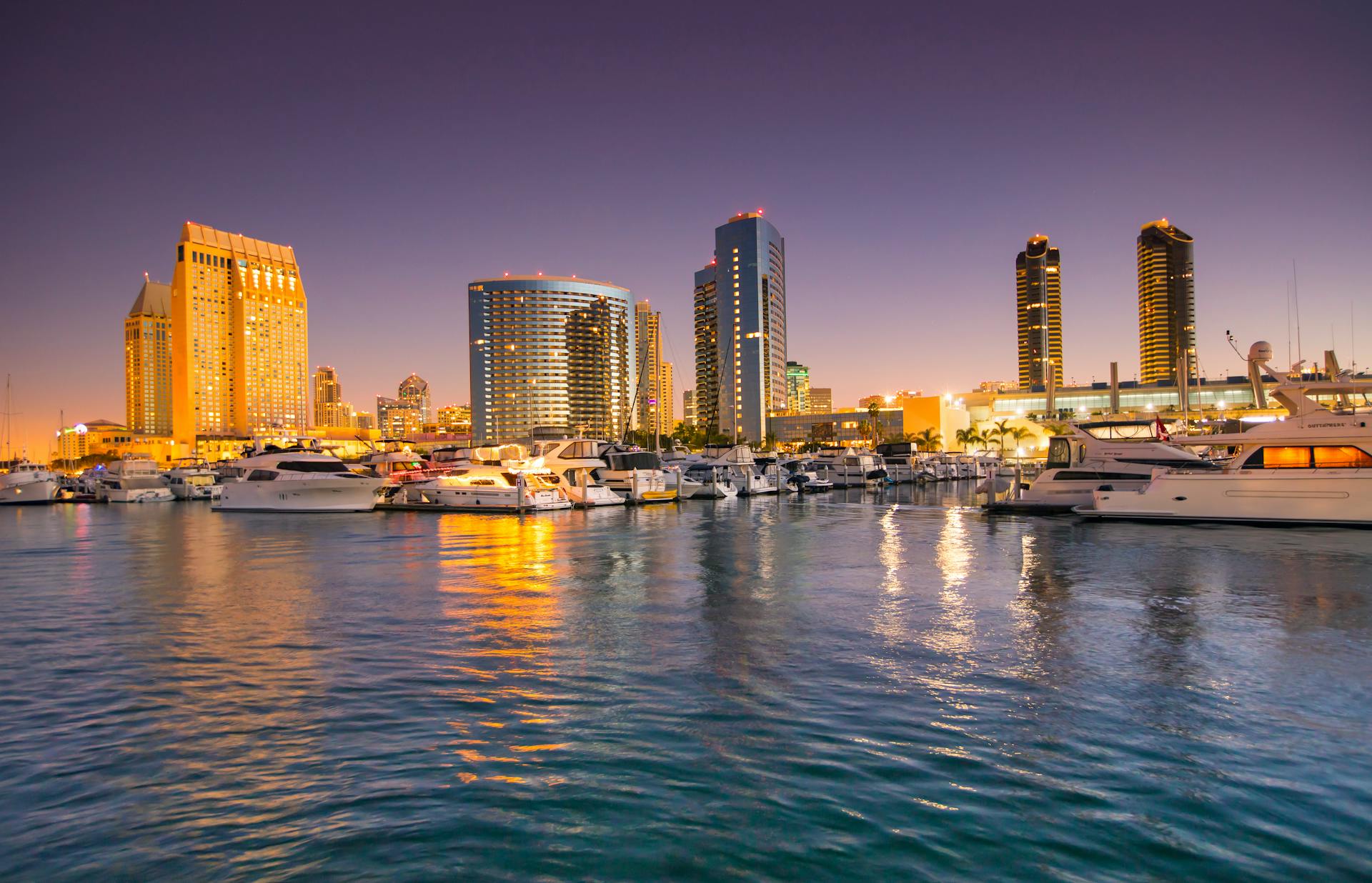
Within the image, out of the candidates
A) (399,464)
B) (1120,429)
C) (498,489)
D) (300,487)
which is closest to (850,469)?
(1120,429)

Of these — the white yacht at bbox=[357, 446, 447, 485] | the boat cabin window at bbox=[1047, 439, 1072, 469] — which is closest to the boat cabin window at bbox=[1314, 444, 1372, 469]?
the boat cabin window at bbox=[1047, 439, 1072, 469]

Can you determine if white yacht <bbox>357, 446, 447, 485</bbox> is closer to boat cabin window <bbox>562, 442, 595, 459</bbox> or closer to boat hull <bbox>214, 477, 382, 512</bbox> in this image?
boat hull <bbox>214, 477, 382, 512</bbox>

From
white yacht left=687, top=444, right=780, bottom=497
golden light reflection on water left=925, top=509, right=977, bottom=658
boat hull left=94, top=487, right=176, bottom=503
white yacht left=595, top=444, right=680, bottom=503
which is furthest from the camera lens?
boat hull left=94, top=487, right=176, bottom=503

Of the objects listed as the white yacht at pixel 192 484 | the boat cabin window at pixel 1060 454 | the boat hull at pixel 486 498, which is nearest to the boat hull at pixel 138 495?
the white yacht at pixel 192 484

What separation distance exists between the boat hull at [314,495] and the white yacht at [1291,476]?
38.4 metres

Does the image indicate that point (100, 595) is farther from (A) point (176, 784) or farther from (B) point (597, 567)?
(A) point (176, 784)

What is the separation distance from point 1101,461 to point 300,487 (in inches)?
1674

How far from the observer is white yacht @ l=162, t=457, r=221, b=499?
6619 cm

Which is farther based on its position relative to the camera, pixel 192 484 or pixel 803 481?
pixel 192 484

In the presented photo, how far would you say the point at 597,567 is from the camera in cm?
2061

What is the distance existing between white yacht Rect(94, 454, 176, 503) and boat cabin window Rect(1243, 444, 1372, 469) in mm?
72461

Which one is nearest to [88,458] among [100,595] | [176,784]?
[100,595]

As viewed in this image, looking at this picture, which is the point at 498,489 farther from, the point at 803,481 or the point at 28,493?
the point at 28,493

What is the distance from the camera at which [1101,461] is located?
37.2 metres
